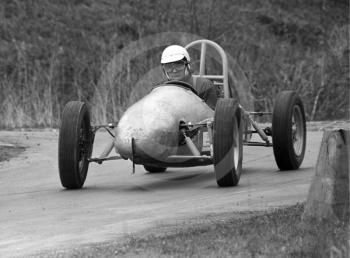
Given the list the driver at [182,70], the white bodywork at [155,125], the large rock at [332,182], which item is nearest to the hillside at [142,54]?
the driver at [182,70]

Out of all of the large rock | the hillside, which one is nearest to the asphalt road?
the large rock

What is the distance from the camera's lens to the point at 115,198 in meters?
10.9

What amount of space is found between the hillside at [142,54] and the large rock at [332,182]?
41.8 feet

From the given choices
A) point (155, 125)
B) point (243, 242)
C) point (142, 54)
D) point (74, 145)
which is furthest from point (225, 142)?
point (142, 54)

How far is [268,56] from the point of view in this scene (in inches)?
1127

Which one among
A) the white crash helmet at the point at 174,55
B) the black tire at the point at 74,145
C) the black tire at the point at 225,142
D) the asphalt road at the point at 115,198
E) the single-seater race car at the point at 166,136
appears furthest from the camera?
the white crash helmet at the point at 174,55

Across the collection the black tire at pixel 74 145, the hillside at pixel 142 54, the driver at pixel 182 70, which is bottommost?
the hillside at pixel 142 54

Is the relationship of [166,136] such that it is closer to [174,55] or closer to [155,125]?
[155,125]

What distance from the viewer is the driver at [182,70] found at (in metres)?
12.8

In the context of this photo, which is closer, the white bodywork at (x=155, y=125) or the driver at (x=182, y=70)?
the white bodywork at (x=155, y=125)

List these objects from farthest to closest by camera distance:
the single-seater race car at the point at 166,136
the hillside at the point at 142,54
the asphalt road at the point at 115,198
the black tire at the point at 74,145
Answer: the hillside at the point at 142,54, the black tire at the point at 74,145, the single-seater race car at the point at 166,136, the asphalt road at the point at 115,198

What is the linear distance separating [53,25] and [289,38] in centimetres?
849

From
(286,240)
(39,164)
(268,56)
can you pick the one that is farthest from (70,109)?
(268,56)

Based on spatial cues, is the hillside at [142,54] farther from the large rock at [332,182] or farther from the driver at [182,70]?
the large rock at [332,182]
